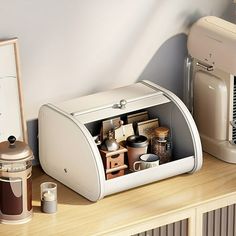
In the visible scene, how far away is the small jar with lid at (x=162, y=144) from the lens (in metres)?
2.82

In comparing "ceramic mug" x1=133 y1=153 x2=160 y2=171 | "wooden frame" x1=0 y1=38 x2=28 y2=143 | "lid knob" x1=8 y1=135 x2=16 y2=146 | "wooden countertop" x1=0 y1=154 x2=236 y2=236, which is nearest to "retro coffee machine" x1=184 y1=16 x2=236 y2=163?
"wooden countertop" x1=0 y1=154 x2=236 y2=236

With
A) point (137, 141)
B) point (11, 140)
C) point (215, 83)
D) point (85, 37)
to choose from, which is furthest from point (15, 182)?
point (215, 83)

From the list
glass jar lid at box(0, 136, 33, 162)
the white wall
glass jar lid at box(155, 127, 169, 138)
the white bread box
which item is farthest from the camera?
glass jar lid at box(155, 127, 169, 138)

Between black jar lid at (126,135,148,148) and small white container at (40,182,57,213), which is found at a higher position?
black jar lid at (126,135,148,148)

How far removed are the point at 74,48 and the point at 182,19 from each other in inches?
→ 16.2

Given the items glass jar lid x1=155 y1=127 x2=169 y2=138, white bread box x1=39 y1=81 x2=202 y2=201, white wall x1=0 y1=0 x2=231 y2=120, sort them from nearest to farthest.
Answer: white bread box x1=39 y1=81 x2=202 y2=201
white wall x1=0 y1=0 x2=231 y2=120
glass jar lid x1=155 y1=127 x2=169 y2=138

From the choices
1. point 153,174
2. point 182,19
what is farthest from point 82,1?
Answer: point 153,174

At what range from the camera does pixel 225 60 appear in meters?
2.81

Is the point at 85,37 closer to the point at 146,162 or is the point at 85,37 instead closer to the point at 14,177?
the point at 146,162

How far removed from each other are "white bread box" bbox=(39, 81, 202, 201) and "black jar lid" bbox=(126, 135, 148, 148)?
0.10 metres

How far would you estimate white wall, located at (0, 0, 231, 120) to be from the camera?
2.71 m

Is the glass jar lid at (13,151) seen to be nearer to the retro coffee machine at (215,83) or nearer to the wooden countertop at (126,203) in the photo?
the wooden countertop at (126,203)

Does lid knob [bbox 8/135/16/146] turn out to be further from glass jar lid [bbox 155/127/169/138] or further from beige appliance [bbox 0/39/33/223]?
glass jar lid [bbox 155/127/169/138]

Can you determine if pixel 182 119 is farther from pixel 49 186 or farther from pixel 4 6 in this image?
pixel 4 6
